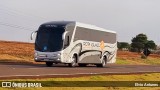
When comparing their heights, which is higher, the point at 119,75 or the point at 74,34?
the point at 74,34

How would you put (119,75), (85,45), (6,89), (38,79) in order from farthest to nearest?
(85,45) → (119,75) → (38,79) → (6,89)

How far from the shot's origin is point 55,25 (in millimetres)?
33219

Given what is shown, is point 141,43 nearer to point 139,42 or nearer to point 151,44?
point 139,42

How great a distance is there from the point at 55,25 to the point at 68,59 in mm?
2770

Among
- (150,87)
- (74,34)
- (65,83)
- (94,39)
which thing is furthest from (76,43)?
(65,83)

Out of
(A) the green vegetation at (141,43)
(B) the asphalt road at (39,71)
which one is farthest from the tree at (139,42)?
(B) the asphalt road at (39,71)

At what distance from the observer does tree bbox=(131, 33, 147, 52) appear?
118 m

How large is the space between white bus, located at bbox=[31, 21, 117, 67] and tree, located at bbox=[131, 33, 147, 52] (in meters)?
81.2

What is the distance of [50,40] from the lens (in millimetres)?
32875

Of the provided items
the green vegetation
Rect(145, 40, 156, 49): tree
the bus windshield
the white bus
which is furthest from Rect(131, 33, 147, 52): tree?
the bus windshield

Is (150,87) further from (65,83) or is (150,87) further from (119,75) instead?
(65,83)

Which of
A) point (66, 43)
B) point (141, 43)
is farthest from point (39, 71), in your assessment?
point (141, 43)

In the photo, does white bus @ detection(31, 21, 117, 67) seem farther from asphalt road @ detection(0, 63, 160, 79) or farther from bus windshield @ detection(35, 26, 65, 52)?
asphalt road @ detection(0, 63, 160, 79)

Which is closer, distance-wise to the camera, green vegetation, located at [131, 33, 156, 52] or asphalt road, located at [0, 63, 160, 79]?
asphalt road, located at [0, 63, 160, 79]
